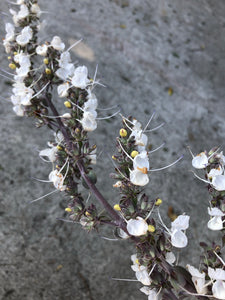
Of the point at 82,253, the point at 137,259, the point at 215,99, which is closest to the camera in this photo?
the point at 137,259

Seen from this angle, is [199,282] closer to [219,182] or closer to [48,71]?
[219,182]

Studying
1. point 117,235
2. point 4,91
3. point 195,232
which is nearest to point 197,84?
point 195,232

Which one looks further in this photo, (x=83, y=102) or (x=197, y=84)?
(x=197, y=84)

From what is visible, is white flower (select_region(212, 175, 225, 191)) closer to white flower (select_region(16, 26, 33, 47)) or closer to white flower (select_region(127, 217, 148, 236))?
white flower (select_region(127, 217, 148, 236))

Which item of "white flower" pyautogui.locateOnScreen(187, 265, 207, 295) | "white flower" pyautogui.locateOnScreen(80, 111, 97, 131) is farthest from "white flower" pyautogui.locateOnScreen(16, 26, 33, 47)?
"white flower" pyautogui.locateOnScreen(187, 265, 207, 295)

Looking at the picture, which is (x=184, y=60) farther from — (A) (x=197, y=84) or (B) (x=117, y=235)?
(B) (x=117, y=235)

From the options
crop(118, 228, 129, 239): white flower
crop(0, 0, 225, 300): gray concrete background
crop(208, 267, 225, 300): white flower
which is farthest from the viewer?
crop(0, 0, 225, 300): gray concrete background


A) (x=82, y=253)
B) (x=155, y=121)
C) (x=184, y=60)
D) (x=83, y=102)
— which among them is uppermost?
(x=83, y=102)

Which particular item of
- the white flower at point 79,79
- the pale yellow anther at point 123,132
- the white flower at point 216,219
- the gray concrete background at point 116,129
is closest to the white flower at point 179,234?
the white flower at point 216,219
